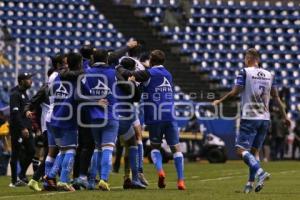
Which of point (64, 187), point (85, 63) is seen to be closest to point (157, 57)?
point (85, 63)

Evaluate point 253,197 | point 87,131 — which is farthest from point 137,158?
point 253,197

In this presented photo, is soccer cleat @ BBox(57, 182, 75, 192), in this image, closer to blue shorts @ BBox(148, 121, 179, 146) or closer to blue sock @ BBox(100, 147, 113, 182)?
blue sock @ BBox(100, 147, 113, 182)

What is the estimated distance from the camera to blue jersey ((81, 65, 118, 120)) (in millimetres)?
13445

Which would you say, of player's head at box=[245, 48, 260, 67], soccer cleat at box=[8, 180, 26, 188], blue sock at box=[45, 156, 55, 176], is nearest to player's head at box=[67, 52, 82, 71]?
blue sock at box=[45, 156, 55, 176]

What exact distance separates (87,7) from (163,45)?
3.10m

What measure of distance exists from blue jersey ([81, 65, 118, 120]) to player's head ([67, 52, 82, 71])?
18 cm

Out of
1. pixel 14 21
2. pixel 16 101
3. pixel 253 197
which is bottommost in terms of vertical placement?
pixel 253 197

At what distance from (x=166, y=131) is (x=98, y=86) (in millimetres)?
1470

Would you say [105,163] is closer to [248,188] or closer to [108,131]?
[108,131]

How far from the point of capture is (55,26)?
34.3m

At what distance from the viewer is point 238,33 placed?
36188 millimetres

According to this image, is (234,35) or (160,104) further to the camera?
(234,35)

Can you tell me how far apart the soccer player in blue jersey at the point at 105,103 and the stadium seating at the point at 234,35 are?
21.4 meters

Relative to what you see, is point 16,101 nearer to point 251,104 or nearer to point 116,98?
point 116,98
